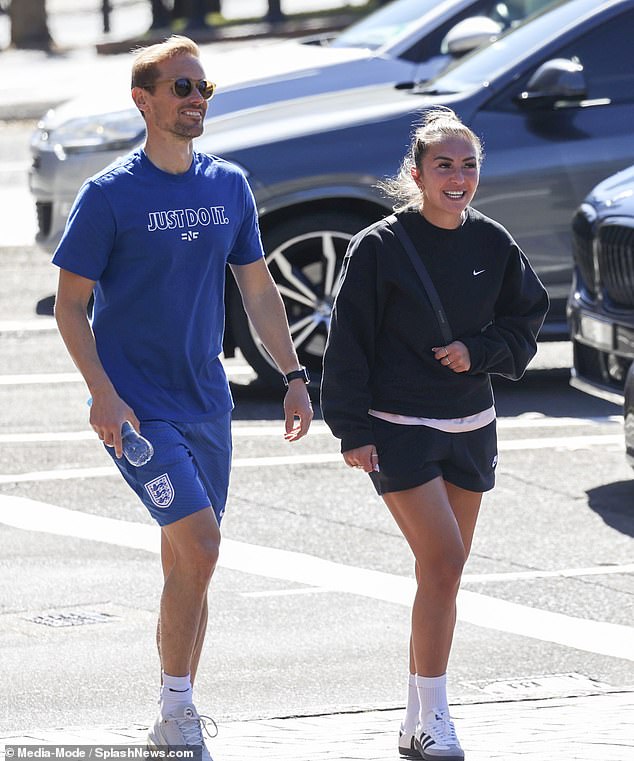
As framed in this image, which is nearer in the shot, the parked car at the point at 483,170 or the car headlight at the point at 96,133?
the parked car at the point at 483,170

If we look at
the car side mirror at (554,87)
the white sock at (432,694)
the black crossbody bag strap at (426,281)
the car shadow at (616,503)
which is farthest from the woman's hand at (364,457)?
the car side mirror at (554,87)

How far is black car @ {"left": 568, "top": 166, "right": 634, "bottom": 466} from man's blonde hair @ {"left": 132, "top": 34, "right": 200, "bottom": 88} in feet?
11.8

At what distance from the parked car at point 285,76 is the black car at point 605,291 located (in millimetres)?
3630

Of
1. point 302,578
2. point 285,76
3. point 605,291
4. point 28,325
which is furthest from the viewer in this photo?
point 285,76

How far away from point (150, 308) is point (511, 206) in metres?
5.26

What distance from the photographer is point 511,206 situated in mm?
9797

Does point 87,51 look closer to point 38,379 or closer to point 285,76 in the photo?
point 285,76

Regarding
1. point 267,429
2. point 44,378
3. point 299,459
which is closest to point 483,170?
point 267,429

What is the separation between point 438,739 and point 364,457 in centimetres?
77

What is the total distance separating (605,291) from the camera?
27.6 ft

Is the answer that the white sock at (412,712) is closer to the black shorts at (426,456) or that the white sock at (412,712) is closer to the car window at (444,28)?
the black shorts at (426,456)

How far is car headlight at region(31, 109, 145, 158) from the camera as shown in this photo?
1179cm

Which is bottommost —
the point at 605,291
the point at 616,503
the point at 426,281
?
the point at 616,503

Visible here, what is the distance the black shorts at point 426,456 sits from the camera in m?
4.89
